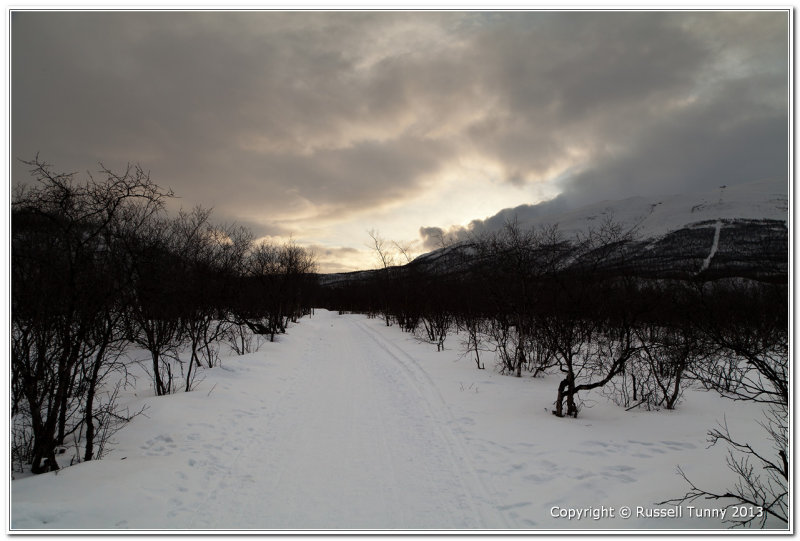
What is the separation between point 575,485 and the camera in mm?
4582

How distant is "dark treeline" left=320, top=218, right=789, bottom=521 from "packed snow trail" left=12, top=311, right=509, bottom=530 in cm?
277

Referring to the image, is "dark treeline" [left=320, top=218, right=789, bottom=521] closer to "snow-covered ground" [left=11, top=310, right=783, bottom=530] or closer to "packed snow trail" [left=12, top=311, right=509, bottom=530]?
"snow-covered ground" [left=11, top=310, right=783, bottom=530]

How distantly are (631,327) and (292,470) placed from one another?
9835 millimetres

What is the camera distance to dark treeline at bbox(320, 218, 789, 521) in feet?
16.0

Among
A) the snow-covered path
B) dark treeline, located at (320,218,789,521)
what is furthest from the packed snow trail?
dark treeline, located at (320,218,789,521)

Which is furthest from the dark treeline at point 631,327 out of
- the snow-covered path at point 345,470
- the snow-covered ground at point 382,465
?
the snow-covered path at point 345,470

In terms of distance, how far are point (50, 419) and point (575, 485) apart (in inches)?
252

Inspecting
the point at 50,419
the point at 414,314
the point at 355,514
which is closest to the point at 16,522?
the point at 50,419

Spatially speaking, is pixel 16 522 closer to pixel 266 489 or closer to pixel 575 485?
pixel 266 489

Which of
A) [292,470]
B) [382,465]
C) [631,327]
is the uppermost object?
[631,327]

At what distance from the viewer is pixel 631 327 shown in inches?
408

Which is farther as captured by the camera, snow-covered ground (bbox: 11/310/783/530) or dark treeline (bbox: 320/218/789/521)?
dark treeline (bbox: 320/218/789/521)

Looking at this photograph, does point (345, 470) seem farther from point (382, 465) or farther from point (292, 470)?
point (292, 470)

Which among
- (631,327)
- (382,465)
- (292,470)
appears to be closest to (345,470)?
(382,465)
